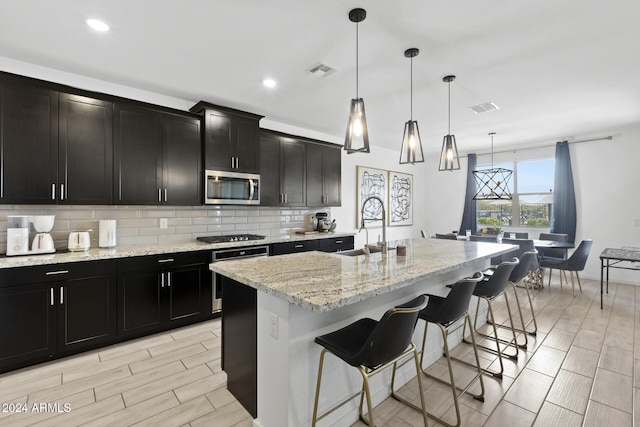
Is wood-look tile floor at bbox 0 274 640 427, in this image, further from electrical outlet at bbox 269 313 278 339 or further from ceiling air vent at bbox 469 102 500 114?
ceiling air vent at bbox 469 102 500 114

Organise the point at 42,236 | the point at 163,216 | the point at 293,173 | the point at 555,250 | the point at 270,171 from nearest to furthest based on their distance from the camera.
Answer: the point at 42,236, the point at 163,216, the point at 270,171, the point at 293,173, the point at 555,250

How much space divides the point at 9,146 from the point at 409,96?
3967mm

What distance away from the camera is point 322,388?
1.71m

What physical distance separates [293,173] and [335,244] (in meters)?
1.33

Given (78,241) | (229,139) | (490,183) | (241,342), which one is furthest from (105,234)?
(490,183)

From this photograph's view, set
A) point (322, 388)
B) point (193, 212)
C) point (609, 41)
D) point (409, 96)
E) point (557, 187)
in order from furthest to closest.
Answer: point (557, 187) < point (193, 212) < point (409, 96) < point (609, 41) < point (322, 388)

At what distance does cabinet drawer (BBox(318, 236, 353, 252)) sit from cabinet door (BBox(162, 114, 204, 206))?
193 cm

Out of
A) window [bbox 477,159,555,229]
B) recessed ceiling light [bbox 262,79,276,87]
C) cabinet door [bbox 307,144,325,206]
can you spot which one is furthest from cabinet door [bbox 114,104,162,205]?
window [bbox 477,159,555,229]

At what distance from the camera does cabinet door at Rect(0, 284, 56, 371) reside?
7.72 ft

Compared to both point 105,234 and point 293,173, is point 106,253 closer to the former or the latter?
point 105,234

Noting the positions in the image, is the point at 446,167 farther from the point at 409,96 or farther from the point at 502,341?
the point at 502,341

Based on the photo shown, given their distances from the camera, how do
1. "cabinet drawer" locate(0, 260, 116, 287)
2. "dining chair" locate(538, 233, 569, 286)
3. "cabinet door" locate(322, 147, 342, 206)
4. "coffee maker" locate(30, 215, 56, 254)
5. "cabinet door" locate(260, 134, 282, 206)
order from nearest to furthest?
"cabinet drawer" locate(0, 260, 116, 287) → "coffee maker" locate(30, 215, 56, 254) → "cabinet door" locate(260, 134, 282, 206) → "cabinet door" locate(322, 147, 342, 206) → "dining chair" locate(538, 233, 569, 286)

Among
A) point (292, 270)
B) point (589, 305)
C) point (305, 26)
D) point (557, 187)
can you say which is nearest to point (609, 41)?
point (305, 26)

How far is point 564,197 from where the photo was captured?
5578 millimetres
